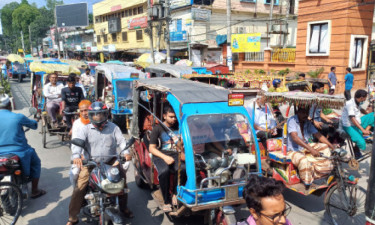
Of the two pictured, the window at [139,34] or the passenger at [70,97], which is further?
the window at [139,34]

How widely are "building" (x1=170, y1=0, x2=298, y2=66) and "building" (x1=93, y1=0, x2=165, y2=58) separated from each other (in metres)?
4.93

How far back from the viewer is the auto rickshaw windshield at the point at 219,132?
3869 millimetres

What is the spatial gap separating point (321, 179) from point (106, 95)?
8.41 m

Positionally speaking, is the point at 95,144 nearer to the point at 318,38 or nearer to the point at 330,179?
the point at 330,179

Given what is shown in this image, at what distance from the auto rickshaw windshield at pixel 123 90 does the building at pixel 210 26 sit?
13.8m

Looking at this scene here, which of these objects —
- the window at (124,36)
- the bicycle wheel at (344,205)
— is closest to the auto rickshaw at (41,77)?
the bicycle wheel at (344,205)

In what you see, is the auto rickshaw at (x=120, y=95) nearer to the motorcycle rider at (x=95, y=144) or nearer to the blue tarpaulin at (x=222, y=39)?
the motorcycle rider at (x=95, y=144)

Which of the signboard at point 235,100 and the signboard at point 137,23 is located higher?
the signboard at point 137,23

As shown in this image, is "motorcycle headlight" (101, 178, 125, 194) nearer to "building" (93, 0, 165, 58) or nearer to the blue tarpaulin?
the blue tarpaulin

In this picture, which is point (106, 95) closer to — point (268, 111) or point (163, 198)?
point (268, 111)

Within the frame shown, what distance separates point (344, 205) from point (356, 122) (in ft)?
6.89

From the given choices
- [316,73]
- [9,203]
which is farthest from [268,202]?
[316,73]

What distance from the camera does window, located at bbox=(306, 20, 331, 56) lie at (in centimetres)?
1617

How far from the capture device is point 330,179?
438 cm
